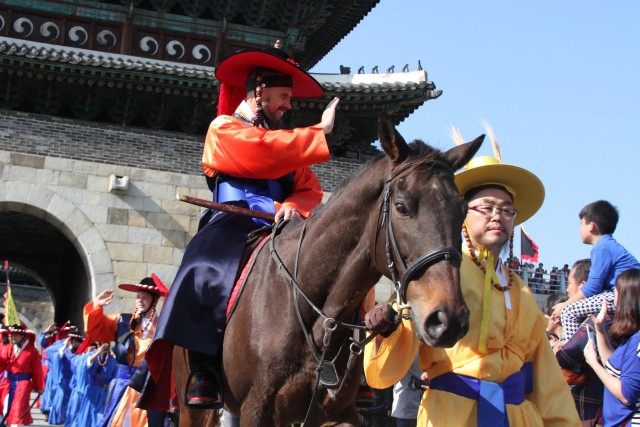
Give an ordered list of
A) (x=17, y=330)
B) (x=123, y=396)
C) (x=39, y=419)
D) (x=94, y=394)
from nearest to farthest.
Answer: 1. (x=123, y=396)
2. (x=17, y=330)
3. (x=94, y=394)
4. (x=39, y=419)

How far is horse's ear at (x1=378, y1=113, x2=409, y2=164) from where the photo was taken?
3758 millimetres

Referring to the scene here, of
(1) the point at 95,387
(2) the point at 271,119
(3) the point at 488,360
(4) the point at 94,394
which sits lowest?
(3) the point at 488,360

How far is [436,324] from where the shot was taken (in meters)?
3.28

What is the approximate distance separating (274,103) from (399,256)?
2.04 meters

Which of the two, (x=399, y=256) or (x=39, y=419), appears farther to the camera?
(x=39, y=419)

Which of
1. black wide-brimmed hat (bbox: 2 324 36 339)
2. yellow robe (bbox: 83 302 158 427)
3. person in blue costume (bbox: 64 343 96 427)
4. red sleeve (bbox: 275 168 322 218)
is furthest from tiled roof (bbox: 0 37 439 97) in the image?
red sleeve (bbox: 275 168 322 218)

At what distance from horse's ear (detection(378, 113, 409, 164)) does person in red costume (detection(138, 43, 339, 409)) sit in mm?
864

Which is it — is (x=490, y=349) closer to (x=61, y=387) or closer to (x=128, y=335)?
(x=128, y=335)

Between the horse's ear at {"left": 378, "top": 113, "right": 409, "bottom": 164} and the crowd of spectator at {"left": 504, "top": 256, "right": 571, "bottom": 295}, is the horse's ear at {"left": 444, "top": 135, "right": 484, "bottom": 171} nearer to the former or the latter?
the horse's ear at {"left": 378, "top": 113, "right": 409, "bottom": 164}

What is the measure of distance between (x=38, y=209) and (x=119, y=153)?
6.58 ft

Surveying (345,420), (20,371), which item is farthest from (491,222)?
(20,371)

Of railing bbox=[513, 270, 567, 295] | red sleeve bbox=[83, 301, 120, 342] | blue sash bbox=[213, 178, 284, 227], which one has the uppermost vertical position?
railing bbox=[513, 270, 567, 295]

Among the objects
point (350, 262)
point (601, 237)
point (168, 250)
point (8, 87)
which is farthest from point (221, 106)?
point (8, 87)

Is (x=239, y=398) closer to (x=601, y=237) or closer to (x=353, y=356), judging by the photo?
(x=353, y=356)
